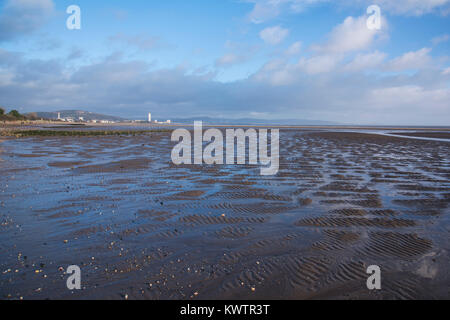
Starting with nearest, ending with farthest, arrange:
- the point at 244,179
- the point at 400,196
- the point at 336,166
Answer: the point at 400,196, the point at 244,179, the point at 336,166

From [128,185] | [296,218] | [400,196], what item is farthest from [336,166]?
[128,185]

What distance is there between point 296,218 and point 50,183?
9973 mm

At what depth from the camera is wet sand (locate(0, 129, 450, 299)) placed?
472 centimetres

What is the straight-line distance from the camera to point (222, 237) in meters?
6.69

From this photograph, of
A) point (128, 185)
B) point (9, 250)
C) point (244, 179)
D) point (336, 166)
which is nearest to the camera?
point (9, 250)

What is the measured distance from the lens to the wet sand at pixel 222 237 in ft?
15.5

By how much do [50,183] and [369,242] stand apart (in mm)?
11794

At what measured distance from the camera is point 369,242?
6.48 m

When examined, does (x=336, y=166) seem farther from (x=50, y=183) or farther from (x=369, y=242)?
(x=50, y=183)

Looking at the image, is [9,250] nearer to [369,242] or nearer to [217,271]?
[217,271]
